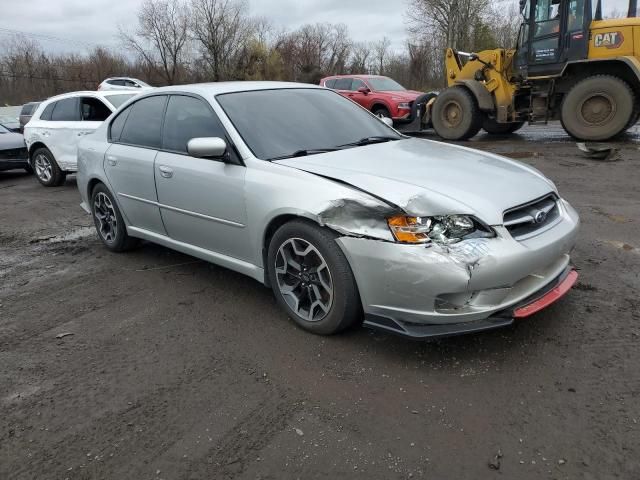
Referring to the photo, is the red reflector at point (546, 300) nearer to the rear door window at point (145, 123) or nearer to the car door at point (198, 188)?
the car door at point (198, 188)

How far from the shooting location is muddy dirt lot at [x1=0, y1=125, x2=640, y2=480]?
7.47 feet

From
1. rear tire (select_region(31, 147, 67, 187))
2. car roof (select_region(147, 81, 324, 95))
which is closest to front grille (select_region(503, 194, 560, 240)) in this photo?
car roof (select_region(147, 81, 324, 95))

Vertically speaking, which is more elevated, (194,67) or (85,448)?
(194,67)

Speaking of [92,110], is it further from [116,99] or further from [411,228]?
[411,228]

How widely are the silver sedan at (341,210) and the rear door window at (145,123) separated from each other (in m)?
0.02

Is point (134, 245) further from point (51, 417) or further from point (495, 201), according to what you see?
point (495, 201)

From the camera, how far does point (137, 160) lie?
4.54m

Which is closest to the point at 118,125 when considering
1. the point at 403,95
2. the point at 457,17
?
the point at 403,95

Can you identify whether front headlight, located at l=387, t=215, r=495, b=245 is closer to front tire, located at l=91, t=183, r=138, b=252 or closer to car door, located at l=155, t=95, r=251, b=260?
car door, located at l=155, t=95, r=251, b=260

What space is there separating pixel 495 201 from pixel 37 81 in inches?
1675

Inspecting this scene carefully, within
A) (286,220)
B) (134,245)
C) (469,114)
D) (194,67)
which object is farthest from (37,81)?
(286,220)

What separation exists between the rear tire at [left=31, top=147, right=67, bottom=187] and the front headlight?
8.62m

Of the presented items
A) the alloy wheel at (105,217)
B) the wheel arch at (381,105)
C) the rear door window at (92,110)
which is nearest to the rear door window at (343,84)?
the wheel arch at (381,105)

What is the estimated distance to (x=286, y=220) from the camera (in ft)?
11.0
